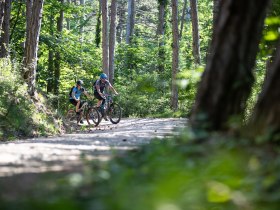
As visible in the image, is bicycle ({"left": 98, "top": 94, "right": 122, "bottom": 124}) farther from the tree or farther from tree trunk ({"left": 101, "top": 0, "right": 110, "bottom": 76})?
the tree

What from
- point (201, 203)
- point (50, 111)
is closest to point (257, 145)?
point (201, 203)

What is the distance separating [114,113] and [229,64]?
15.7m

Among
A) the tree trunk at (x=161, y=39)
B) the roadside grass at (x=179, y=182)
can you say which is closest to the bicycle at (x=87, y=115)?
the roadside grass at (x=179, y=182)

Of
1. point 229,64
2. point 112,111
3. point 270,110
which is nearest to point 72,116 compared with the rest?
point 112,111

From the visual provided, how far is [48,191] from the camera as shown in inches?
168

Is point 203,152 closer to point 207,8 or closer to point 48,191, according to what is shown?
point 48,191

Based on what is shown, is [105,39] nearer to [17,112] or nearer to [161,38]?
[161,38]

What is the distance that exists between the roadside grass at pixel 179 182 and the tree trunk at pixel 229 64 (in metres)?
0.51

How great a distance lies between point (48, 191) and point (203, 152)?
66.7 inches

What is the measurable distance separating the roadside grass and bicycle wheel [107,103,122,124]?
15.5m

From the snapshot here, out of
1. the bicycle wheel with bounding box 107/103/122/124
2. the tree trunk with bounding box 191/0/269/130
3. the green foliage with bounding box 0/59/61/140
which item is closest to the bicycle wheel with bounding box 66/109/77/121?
the bicycle wheel with bounding box 107/103/122/124

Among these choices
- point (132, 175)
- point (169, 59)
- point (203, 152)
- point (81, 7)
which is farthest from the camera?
point (169, 59)

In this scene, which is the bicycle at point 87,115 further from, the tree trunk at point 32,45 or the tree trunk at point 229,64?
the tree trunk at point 229,64

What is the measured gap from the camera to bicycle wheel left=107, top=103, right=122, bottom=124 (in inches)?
846
